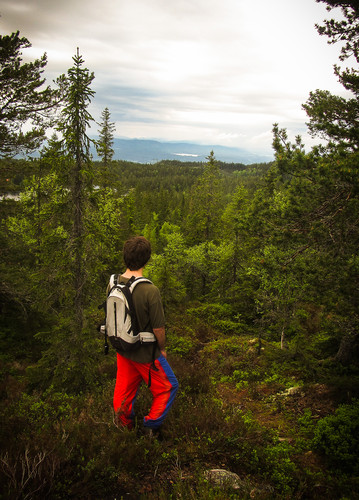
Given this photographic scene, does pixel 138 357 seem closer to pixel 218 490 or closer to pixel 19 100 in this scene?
pixel 218 490

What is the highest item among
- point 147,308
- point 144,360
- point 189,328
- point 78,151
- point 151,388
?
point 78,151

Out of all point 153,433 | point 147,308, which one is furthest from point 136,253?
point 153,433

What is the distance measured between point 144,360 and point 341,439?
12.1 feet

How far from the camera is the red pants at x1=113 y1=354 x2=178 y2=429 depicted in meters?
3.79

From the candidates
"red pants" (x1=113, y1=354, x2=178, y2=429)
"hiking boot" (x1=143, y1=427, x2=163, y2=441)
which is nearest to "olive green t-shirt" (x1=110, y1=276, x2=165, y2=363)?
"red pants" (x1=113, y1=354, x2=178, y2=429)

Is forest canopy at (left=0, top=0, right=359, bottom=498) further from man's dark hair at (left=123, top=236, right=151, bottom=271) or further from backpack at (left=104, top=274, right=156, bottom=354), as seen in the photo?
man's dark hair at (left=123, top=236, right=151, bottom=271)

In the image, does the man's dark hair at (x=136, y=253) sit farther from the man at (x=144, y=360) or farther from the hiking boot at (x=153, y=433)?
the hiking boot at (x=153, y=433)

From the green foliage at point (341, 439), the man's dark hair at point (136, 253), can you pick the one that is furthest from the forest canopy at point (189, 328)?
the man's dark hair at point (136, 253)

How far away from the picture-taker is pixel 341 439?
4500mm

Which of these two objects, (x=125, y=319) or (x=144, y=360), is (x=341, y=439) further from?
(x=125, y=319)

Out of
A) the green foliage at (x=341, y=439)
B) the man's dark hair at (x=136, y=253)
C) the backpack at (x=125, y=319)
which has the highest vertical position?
the man's dark hair at (x=136, y=253)

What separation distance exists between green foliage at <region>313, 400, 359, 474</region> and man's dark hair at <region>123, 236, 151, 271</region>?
4.37 metres

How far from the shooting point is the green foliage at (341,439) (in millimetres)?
4168

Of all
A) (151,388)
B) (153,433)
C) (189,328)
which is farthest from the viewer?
(189,328)
